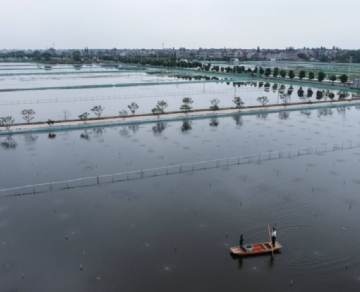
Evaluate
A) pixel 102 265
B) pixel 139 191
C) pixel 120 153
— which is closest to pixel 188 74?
pixel 120 153

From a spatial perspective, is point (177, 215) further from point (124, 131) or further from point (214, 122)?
point (214, 122)

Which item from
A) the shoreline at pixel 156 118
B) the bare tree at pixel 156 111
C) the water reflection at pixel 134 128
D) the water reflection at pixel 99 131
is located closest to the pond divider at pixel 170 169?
the water reflection at pixel 134 128

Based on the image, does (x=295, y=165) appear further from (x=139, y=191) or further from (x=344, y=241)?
(x=139, y=191)

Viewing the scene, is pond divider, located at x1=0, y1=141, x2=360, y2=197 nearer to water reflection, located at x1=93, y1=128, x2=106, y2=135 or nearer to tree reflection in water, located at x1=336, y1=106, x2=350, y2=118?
water reflection, located at x1=93, y1=128, x2=106, y2=135

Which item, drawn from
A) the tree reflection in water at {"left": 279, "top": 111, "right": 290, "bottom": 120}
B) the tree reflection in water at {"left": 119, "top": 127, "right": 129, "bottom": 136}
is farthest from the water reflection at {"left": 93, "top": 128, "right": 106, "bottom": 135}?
the tree reflection in water at {"left": 279, "top": 111, "right": 290, "bottom": 120}

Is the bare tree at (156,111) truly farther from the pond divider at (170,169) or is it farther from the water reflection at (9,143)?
the pond divider at (170,169)

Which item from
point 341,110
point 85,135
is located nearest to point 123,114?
point 85,135
